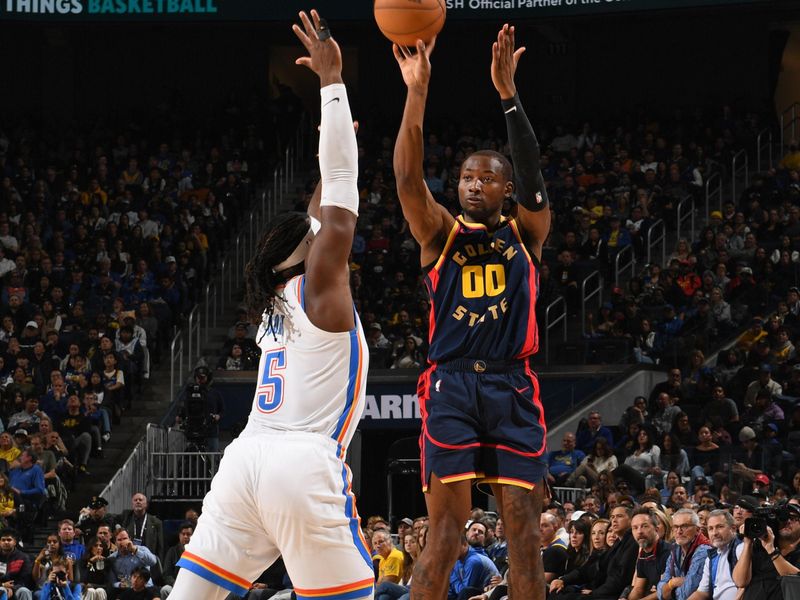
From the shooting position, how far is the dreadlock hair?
5.40 metres

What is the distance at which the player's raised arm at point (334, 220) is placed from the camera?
517 centimetres

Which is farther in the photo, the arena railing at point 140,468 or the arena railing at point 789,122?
the arena railing at point 789,122

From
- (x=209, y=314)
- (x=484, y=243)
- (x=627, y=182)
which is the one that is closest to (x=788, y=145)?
(x=627, y=182)

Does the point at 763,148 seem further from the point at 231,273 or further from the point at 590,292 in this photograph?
the point at 231,273

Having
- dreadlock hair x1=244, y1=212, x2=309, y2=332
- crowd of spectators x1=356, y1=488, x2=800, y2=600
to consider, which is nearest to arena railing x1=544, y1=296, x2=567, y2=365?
crowd of spectators x1=356, y1=488, x2=800, y2=600

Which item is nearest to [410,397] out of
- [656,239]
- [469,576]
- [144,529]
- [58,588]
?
[144,529]

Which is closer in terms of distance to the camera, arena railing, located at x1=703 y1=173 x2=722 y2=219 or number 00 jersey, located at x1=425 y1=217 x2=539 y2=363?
number 00 jersey, located at x1=425 y1=217 x2=539 y2=363

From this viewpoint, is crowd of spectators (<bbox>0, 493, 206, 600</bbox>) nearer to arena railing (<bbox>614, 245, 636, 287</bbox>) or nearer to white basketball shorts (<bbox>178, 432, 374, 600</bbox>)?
arena railing (<bbox>614, 245, 636, 287</bbox>)

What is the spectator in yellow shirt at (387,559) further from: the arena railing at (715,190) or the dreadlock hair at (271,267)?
the arena railing at (715,190)

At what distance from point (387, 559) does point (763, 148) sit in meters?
15.2

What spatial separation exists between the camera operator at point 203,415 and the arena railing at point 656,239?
24.6 ft

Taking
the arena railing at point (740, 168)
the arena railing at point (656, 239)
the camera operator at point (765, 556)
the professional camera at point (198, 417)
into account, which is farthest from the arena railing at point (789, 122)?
the camera operator at point (765, 556)

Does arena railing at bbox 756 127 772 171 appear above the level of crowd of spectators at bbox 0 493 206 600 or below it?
above

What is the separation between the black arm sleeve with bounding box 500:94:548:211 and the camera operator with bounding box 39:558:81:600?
392 inches
